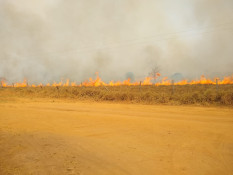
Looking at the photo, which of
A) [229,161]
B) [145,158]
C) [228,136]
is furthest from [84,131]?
[228,136]

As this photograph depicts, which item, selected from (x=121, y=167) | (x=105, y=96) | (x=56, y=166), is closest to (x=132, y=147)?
(x=121, y=167)

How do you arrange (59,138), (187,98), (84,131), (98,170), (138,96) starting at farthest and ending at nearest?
1. (138,96)
2. (187,98)
3. (84,131)
4. (59,138)
5. (98,170)

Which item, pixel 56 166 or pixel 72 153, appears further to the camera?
pixel 72 153

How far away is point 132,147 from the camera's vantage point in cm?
353

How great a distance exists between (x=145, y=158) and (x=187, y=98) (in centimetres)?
1147

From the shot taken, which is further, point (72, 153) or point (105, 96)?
point (105, 96)

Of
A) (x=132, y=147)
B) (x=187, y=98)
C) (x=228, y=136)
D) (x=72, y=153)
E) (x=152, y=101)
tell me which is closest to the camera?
(x=72, y=153)

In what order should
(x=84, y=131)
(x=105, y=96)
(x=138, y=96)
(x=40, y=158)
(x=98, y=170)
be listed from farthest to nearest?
(x=105, y=96)
(x=138, y=96)
(x=84, y=131)
(x=40, y=158)
(x=98, y=170)

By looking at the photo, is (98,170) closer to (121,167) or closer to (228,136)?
(121,167)

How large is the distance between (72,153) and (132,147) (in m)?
1.23

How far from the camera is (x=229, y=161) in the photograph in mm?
2924

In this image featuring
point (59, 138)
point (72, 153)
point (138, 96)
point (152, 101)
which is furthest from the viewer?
point (138, 96)

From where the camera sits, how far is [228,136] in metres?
4.40

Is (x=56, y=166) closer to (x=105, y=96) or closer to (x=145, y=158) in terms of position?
(x=145, y=158)
